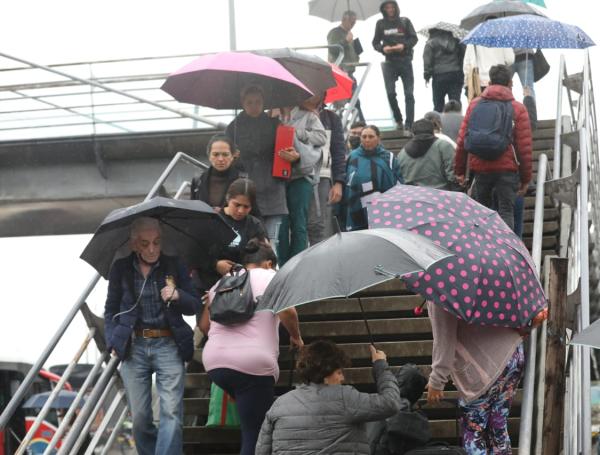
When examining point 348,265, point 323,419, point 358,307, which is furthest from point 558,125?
point 323,419

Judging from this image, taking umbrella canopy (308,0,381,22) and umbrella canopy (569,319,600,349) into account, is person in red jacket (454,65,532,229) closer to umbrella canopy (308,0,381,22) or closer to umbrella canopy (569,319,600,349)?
umbrella canopy (569,319,600,349)

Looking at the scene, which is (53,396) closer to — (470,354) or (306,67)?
(470,354)

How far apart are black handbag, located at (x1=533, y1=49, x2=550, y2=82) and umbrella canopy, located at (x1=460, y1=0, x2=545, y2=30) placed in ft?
1.72

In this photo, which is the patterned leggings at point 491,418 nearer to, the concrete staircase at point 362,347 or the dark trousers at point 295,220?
the concrete staircase at point 362,347

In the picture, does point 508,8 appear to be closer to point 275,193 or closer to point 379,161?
point 379,161

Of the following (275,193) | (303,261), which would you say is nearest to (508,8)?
(275,193)

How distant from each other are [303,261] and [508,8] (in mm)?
9203

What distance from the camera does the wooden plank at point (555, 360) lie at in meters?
8.15

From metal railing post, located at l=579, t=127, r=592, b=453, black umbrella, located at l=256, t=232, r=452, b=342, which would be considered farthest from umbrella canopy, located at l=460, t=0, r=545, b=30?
black umbrella, located at l=256, t=232, r=452, b=342

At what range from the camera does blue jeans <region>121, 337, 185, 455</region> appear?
8.46m

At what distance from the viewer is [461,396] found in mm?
7605

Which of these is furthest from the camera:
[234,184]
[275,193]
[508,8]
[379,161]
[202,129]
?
[202,129]

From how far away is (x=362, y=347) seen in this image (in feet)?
32.2

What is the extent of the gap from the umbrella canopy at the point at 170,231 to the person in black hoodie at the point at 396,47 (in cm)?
772
